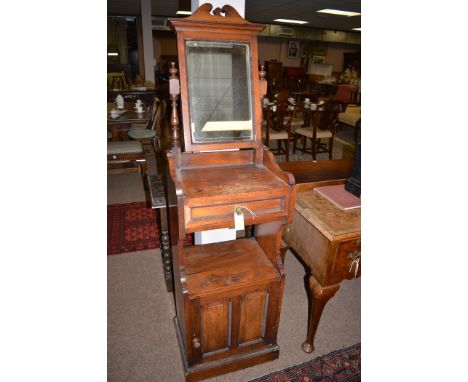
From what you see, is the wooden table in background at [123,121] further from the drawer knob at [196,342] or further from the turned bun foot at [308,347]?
the turned bun foot at [308,347]

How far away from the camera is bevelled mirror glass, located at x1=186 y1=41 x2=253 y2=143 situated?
1422 mm

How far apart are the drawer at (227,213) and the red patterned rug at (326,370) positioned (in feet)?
3.14

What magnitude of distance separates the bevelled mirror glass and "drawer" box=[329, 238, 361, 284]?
70cm

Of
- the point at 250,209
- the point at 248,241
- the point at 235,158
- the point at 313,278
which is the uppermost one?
the point at 235,158

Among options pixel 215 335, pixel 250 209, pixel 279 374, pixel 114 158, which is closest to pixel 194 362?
pixel 215 335

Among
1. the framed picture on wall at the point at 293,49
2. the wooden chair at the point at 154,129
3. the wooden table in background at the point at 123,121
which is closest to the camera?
the wooden table in background at the point at 123,121

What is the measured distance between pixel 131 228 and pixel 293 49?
1234cm

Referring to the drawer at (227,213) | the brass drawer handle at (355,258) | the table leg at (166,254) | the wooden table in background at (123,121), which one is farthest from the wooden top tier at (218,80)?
the wooden table in background at (123,121)

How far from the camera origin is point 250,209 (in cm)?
131

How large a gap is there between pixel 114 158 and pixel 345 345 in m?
3.25

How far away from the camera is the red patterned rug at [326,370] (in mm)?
1690

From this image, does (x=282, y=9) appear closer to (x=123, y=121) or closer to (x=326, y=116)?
(x=326, y=116)

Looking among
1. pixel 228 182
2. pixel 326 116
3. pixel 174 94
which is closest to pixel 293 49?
pixel 326 116

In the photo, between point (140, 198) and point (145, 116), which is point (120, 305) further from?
point (145, 116)
